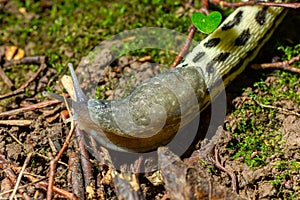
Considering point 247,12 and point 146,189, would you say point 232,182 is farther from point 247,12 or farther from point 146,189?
point 247,12

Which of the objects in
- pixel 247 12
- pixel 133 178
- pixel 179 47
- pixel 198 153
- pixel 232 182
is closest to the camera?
pixel 133 178

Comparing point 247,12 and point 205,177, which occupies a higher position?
point 247,12

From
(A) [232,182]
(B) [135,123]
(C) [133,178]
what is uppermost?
(B) [135,123]

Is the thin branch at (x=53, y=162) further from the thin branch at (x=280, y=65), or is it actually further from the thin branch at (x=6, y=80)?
the thin branch at (x=280, y=65)

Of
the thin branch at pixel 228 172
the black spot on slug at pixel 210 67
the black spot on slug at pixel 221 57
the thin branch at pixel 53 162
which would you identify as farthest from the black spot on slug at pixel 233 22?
the thin branch at pixel 53 162

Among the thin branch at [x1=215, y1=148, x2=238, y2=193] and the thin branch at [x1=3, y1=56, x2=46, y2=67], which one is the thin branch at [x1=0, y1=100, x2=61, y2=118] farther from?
the thin branch at [x1=215, y1=148, x2=238, y2=193]

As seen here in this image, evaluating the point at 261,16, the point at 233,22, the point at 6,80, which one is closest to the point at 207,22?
the point at 233,22

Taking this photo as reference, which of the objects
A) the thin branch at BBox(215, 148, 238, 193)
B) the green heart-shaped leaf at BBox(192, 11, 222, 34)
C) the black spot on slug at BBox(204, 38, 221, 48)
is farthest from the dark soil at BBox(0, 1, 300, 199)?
the green heart-shaped leaf at BBox(192, 11, 222, 34)

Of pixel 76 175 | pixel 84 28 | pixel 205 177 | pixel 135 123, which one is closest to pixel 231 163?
pixel 205 177
